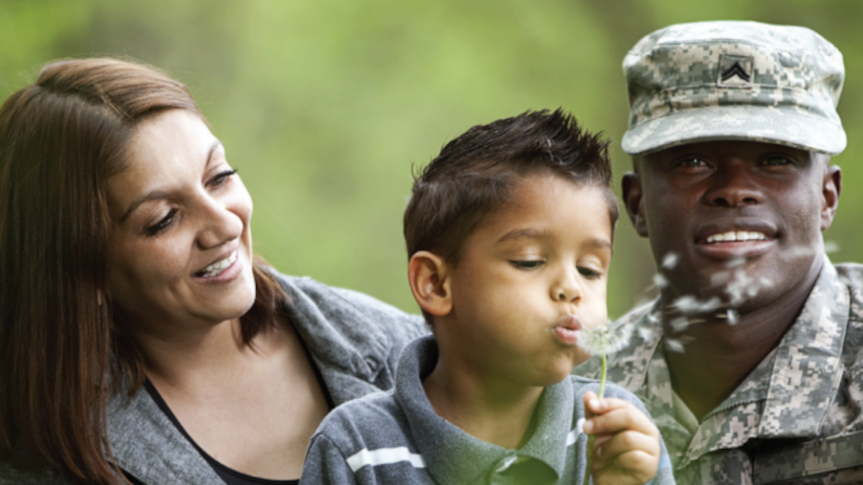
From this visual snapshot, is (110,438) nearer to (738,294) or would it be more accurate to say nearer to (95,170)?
(95,170)

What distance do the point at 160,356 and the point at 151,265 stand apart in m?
0.37

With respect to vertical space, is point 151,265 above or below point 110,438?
above

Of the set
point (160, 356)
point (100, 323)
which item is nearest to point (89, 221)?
point (100, 323)

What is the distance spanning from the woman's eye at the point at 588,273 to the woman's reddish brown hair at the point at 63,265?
1165 millimetres

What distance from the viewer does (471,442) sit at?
1819mm

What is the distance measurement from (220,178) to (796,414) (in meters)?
1.52

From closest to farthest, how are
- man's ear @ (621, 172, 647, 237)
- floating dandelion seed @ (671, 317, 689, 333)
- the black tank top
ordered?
the black tank top < floating dandelion seed @ (671, 317, 689, 333) < man's ear @ (621, 172, 647, 237)

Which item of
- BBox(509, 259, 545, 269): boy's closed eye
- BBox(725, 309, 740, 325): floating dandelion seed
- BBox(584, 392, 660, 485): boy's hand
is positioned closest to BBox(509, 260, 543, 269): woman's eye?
BBox(509, 259, 545, 269): boy's closed eye

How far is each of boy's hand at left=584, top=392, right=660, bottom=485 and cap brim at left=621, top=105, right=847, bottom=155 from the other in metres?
0.93

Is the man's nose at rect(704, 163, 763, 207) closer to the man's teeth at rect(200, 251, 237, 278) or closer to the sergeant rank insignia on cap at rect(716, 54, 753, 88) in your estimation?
the sergeant rank insignia on cap at rect(716, 54, 753, 88)

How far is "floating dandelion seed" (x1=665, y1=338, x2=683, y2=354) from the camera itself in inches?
101

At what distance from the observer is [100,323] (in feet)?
7.78

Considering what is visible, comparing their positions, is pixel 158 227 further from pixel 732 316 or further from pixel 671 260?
pixel 732 316

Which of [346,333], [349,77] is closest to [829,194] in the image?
[346,333]
